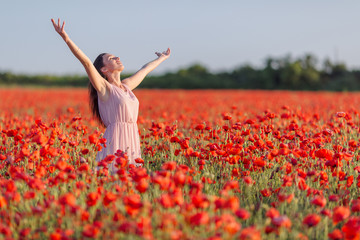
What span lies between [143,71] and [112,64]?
504 millimetres

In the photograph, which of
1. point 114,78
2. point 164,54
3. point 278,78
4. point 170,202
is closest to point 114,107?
point 114,78

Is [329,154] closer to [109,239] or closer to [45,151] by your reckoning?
[109,239]

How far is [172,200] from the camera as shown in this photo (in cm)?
191

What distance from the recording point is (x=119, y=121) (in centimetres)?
382

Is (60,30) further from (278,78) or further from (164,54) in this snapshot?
(278,78)

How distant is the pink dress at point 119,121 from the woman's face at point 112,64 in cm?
19

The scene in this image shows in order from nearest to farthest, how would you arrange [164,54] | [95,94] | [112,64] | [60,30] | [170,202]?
1. [170,202]
2. [60,30]
3. [112,64]
4. [95,94]
5. [164,54]

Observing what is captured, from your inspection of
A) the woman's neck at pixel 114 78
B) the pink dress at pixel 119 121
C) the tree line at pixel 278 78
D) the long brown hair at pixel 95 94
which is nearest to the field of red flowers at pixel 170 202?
the pink dress at pixel 119 121

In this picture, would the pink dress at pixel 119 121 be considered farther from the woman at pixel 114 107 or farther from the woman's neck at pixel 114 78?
the woman's neck at pixel 114 78

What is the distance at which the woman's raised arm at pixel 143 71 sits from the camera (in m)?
4.11

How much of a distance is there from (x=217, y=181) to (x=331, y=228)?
0.96m

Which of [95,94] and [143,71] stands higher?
[143,71]

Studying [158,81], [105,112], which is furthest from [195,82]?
[105,112]

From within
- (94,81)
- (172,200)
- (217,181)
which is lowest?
(217,181)
